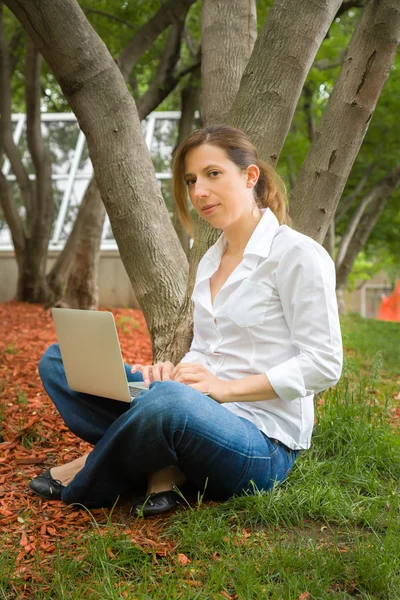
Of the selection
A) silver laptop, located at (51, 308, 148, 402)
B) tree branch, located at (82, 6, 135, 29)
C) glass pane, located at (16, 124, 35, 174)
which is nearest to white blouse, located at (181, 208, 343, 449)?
silver laptop, located at (51, 308, 148, 402)

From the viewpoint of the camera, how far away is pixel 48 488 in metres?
3.03

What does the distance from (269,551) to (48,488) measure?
1.09m

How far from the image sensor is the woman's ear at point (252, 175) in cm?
300

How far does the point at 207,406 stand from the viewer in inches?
101

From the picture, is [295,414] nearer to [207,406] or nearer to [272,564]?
[207,406]

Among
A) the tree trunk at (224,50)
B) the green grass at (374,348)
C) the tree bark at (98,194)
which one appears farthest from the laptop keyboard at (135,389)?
the tree bark at (98,194)

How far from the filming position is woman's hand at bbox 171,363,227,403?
268 centimetres

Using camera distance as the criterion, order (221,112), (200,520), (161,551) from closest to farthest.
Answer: (161,551) < (200,520) < (221,112)

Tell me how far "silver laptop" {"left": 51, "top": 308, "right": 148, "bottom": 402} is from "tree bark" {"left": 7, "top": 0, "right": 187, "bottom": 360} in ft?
3.16

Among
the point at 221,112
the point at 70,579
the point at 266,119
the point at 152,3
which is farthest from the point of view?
the point at 152,3

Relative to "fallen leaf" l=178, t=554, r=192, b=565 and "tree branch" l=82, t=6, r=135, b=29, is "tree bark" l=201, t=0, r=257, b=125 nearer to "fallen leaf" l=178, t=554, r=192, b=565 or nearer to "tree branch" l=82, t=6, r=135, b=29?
"fallen leaf" l=178, t=554, r=192, b=565

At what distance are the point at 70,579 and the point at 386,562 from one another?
1.02 metres

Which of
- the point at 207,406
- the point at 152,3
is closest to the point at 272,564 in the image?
the point at 207,406

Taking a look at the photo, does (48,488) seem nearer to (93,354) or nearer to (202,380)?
(93,354)
